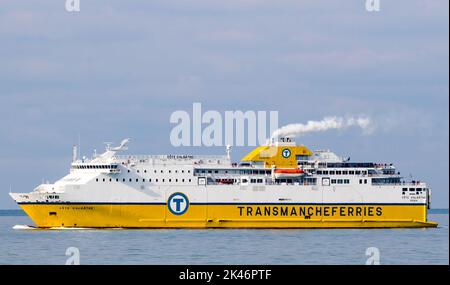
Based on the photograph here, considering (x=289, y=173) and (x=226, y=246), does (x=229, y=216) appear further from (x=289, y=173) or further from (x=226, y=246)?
(x=226, y=246)

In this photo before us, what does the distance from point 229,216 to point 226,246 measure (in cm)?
1246

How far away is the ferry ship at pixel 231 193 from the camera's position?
66312 millimetres

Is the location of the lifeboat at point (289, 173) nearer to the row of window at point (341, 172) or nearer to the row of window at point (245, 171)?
the row of window at point (245, 171)

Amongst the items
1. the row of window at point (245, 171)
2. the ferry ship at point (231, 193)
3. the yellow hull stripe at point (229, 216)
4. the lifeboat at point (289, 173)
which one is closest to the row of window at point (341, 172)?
the ferry ship at point (231, 193)

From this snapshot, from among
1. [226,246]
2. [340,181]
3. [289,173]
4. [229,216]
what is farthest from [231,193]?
[226,246]

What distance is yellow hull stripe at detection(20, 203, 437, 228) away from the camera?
66.1 metres

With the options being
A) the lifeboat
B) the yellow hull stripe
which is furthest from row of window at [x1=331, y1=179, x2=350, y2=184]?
the lifeboat

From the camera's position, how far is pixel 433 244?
193 ft

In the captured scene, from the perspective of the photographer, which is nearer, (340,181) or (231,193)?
(231,193)

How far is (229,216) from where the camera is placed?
221ft

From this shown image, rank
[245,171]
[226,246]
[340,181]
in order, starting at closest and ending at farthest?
[226,246], [245,171], [340,181]

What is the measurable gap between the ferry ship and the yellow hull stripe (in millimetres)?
58
